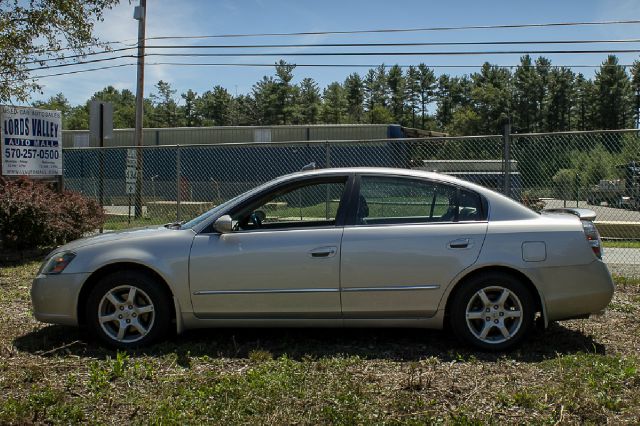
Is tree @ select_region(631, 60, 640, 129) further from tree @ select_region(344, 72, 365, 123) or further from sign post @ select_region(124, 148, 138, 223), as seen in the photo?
sign post @ select_region(124, 148, 138, 223)

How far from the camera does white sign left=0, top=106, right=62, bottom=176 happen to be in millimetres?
10766

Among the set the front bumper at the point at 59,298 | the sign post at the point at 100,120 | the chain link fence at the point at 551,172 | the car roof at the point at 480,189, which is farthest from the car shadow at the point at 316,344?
the sign post at the point at 100,120

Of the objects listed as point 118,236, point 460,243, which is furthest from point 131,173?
point 460,243

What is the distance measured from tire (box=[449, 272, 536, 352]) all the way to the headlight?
10.5 ft

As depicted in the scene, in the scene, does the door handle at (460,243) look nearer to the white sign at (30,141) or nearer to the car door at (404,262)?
the car door at (404,262)

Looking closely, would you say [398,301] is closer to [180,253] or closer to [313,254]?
[313,254]

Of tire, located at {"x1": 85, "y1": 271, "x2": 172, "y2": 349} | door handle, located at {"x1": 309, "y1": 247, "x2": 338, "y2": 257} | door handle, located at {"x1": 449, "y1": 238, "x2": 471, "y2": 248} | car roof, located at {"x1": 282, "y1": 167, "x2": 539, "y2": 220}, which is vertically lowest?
tire, located at {"x1": 85, "y1": 271, "x2": 172, "y2": 349}

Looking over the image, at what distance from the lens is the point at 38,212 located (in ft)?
33.2

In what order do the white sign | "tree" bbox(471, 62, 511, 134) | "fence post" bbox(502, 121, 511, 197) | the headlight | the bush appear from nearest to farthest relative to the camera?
the headlight < "fence post" bbox(502, 121, 511, 197) < the bush < the white sign < "tree" bbox(471, 62, 511, 134)

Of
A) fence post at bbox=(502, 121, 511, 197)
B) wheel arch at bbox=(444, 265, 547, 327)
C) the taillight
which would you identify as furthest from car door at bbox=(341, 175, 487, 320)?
fence post at bbox=(502, 121, 511, 197)

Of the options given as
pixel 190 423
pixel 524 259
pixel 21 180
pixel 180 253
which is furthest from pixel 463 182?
pixel 21 180

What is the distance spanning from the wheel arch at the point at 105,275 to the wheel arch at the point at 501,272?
88.7 inches

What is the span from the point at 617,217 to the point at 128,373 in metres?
9.40

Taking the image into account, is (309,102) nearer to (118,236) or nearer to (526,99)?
(526,99)
